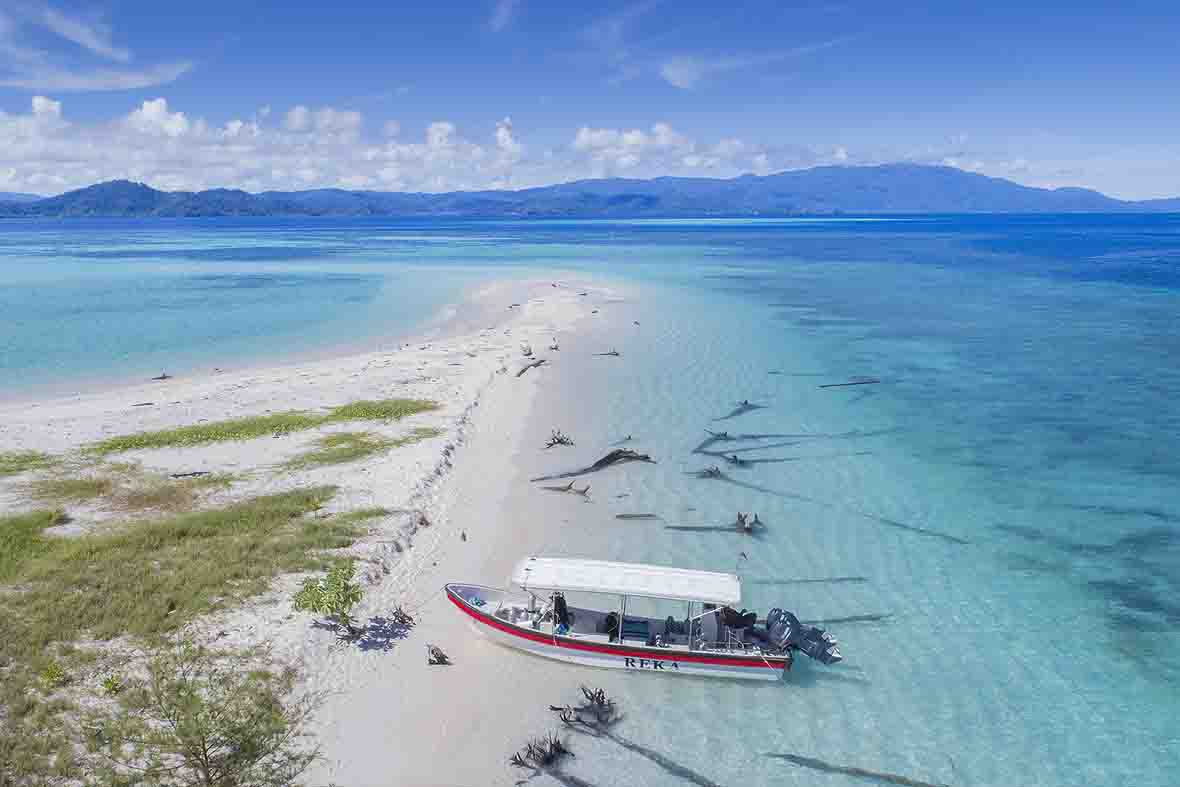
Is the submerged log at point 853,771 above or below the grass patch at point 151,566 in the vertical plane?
below

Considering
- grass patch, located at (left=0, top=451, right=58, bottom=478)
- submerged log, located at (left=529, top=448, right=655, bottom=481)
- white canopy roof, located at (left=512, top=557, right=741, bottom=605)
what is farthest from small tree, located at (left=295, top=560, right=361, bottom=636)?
grass patch, located at (left=0, top=451, right=58, bottom=478)

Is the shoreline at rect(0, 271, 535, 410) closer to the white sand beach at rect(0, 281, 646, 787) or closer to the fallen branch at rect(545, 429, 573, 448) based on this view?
the white sand beach at rect(0, 281, 646, 787)

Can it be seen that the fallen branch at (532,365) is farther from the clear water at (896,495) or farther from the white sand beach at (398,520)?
the clear water at (896,495)

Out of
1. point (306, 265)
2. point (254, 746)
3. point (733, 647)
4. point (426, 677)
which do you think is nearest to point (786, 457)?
point (733, 647)

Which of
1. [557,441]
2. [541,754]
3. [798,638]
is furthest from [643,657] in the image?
[557,441]

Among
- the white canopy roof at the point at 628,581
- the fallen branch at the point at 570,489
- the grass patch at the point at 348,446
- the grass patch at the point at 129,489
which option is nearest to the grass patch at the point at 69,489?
the grass patch at the point at 129,489

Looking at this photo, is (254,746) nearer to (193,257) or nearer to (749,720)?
(749,720)

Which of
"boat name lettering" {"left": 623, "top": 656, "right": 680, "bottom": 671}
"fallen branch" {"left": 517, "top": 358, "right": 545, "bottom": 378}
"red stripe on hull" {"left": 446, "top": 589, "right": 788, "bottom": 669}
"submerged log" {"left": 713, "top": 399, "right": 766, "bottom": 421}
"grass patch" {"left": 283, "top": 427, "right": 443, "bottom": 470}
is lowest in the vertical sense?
"boat name lettering" {"left": 623, "top": 656, "right": 680, "bottom": 671}

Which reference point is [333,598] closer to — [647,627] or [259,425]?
[647,627]
